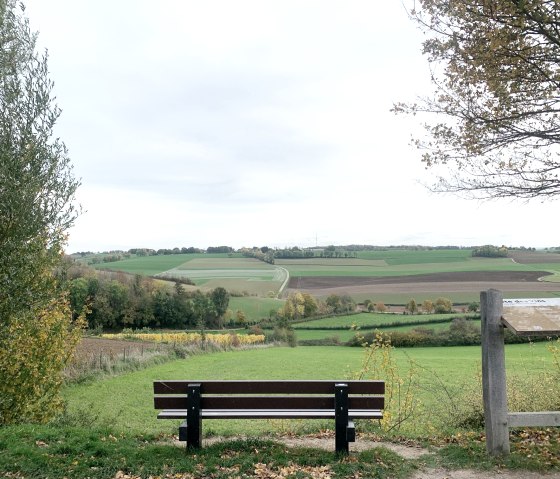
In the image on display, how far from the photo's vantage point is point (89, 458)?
6.29 m

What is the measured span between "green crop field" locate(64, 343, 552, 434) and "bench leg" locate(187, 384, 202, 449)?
5.31 metres

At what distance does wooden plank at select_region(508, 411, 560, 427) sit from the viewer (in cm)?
606

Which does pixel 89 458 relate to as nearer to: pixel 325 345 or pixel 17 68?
pixel 17 68

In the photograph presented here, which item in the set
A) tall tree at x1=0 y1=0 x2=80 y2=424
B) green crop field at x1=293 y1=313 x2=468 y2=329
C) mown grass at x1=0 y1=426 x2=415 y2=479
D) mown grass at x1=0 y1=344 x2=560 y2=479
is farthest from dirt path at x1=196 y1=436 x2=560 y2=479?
green crop field at x1=293 y1=313 x2=468 y2=329

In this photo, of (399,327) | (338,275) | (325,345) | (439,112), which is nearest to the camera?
(439,112)

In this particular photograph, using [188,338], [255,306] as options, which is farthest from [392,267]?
[188,338]

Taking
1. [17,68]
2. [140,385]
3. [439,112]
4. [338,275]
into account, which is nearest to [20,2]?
[17,68]

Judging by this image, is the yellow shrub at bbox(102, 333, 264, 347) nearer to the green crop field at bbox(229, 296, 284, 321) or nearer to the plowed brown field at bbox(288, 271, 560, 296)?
the green crop field at bbox(229, 296, 284, 321)

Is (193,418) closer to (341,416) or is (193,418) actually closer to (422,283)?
(341,416)

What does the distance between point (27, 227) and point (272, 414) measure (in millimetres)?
5659

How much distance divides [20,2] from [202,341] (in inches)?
1468

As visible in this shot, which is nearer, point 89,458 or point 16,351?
point 89,458

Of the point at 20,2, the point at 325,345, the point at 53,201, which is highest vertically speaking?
the point at 20,2

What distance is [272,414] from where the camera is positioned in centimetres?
643
